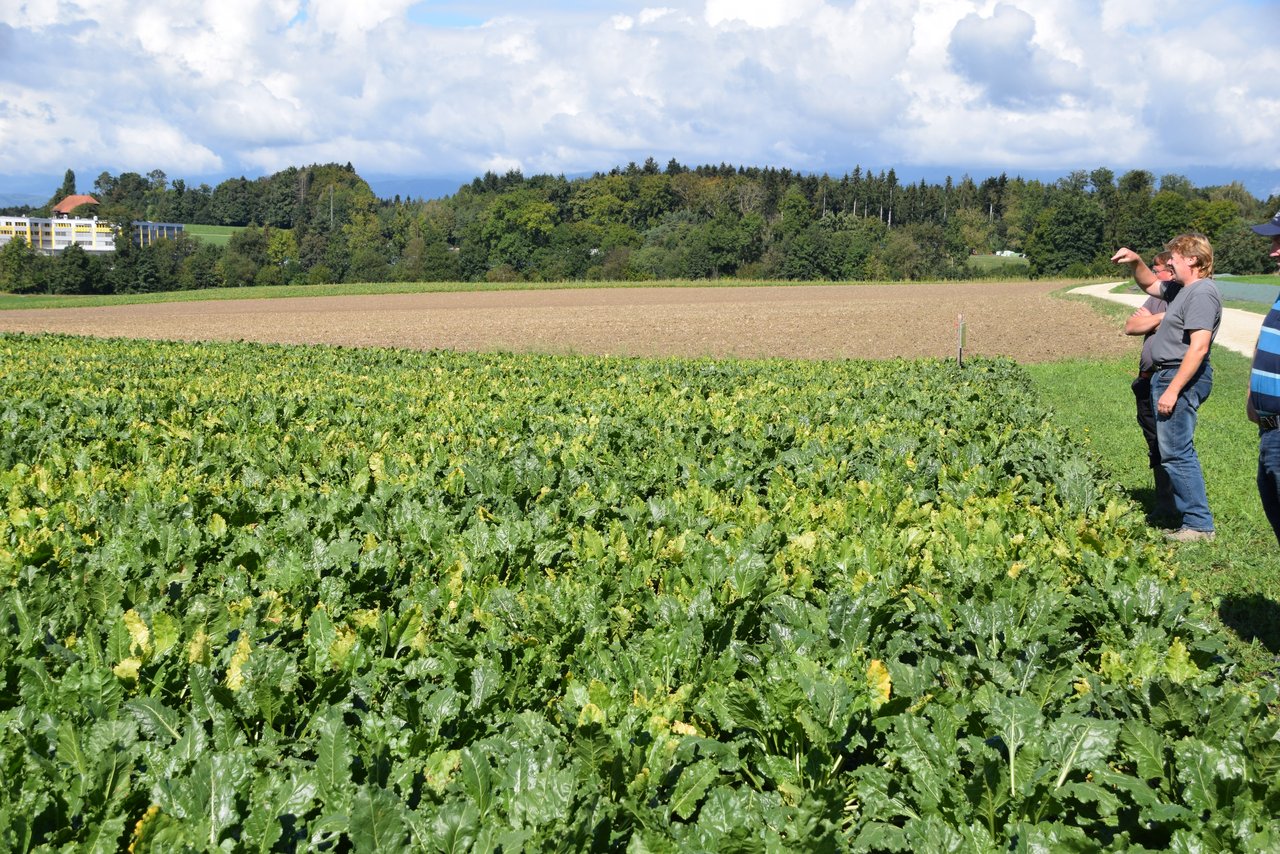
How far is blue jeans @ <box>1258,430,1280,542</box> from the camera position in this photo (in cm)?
519

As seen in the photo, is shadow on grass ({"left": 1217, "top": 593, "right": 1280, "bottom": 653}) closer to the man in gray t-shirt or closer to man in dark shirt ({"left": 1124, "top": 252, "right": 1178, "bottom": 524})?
the man in gray t-shirt

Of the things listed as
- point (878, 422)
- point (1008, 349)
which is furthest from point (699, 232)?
point (878, 422)

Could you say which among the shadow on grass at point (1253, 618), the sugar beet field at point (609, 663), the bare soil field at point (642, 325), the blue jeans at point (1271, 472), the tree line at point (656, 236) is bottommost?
the shadow on grass at point (1253, 618)

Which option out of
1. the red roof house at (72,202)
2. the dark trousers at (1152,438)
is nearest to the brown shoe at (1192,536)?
the dark trousers at (1152,438)

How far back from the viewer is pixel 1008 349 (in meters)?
29.3

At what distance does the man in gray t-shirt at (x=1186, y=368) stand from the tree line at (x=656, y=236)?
82.2 meters

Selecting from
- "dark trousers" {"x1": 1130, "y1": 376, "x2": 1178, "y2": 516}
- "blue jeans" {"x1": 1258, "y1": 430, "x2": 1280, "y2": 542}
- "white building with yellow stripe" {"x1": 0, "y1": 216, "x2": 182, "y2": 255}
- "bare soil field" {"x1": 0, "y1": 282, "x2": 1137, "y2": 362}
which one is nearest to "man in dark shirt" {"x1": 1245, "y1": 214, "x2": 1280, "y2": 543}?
"blue jeans" {"x1": 1258, "y1": 430, "x2": 1280, "y2": 542}

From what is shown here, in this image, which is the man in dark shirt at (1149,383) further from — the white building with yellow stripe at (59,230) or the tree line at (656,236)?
the white building with yellow stripe at (59,230)

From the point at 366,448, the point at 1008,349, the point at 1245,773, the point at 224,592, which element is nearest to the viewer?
the point at 1245,773

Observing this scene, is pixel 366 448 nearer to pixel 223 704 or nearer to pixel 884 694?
pixel 223 704

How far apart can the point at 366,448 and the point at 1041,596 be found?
16.6 ft

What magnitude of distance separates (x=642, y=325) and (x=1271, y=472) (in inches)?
1435

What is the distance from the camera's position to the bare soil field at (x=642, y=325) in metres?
31.5

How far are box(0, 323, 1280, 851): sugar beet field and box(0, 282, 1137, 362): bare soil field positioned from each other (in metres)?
23.2
